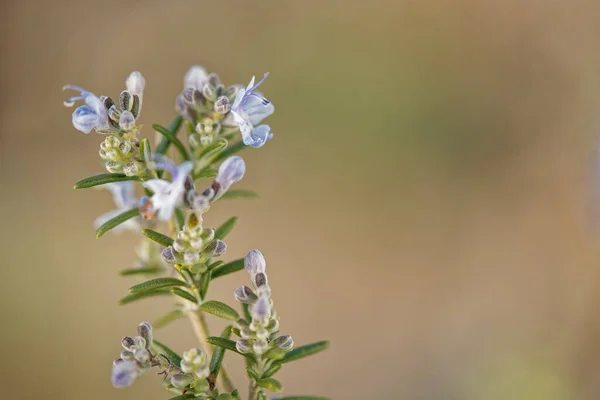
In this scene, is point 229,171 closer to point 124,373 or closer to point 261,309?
point 261,309

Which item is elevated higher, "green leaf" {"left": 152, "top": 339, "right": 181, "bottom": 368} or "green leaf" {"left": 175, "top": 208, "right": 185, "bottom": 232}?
"green leaf" {"left": 175, "top": 208, "right": 185, "bottom": 232}

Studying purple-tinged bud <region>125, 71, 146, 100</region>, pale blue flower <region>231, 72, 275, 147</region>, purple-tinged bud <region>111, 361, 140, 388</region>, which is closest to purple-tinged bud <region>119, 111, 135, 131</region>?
purple-tinged bud <region>125, 71, 146, 100</region>

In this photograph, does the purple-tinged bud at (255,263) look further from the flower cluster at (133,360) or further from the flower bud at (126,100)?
the flower bud at (126,100)

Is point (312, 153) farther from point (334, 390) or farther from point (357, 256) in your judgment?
point (334, 390)

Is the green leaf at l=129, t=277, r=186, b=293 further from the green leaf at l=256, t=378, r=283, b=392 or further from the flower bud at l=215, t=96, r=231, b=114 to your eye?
the flower bud at l=215, t=96, r=231, b=114

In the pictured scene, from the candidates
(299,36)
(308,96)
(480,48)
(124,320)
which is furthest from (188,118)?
(480,48)

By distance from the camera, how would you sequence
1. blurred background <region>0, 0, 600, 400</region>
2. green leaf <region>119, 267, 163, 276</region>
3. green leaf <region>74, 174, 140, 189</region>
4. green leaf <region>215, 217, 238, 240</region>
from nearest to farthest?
green leaf <region>74, 174, 140, 189</region> < green leaf <region>215, 217, 238, 240</region> < green leaf <region>119, 267, 163, 276</region> < blurred background <region>0, 0, 600, 400</region>

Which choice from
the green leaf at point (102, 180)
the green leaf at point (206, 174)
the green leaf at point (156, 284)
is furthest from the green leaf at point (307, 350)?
the green leaf at point (102, 180)
